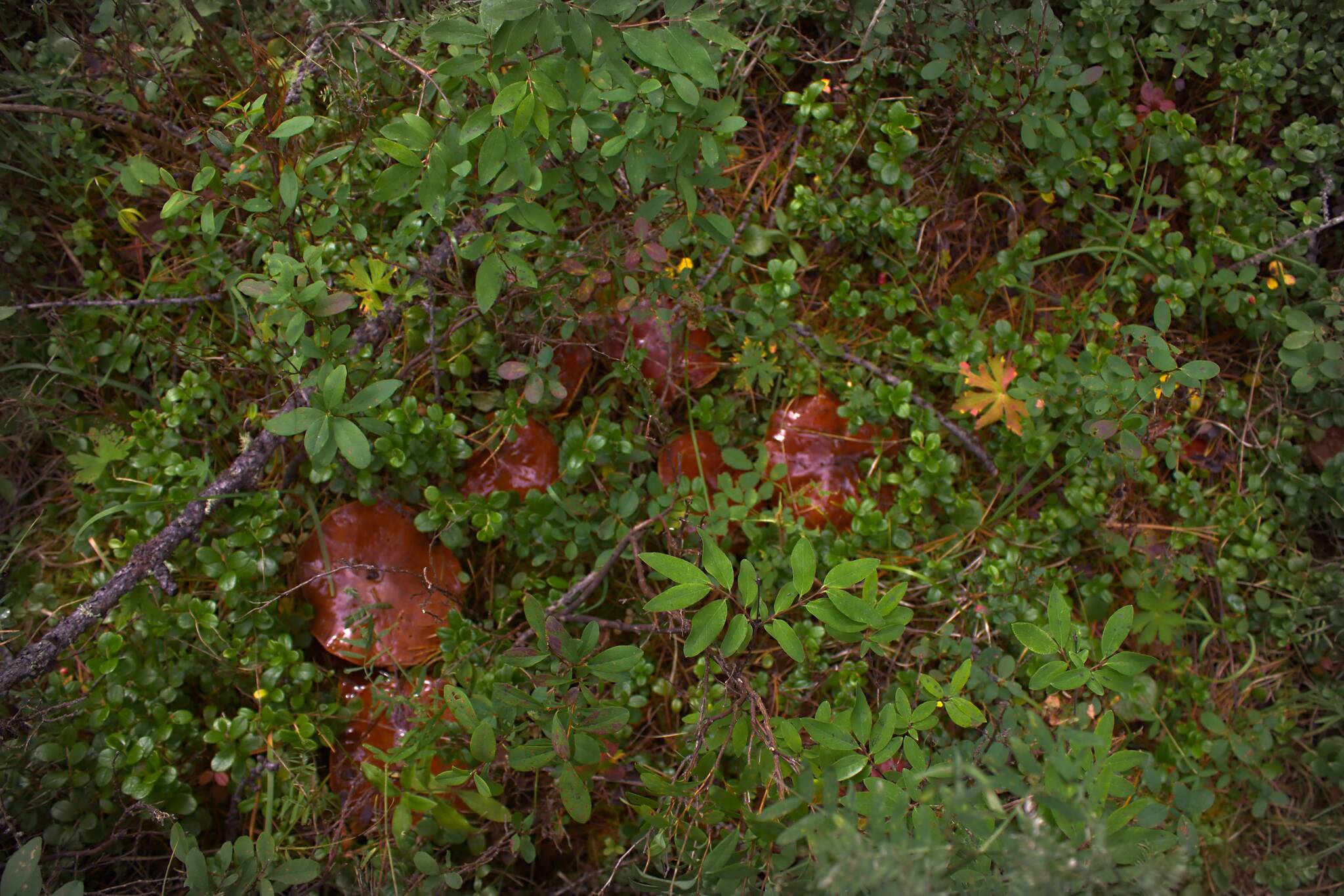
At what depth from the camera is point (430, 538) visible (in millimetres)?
2514

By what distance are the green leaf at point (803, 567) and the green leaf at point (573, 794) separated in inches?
25.0

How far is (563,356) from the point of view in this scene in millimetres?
2623

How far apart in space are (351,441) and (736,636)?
3.27ft

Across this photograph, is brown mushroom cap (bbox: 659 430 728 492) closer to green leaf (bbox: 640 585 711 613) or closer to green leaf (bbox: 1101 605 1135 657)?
green leaf (bbox: 640 585 711 613)

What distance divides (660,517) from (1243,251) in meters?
2.21

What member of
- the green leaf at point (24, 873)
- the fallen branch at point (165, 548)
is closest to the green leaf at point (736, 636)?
the fallen branch at point (165, 548)

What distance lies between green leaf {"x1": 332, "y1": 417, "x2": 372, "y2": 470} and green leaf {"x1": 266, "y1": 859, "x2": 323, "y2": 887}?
932mm

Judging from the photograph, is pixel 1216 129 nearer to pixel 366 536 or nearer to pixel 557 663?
pixel 557 663

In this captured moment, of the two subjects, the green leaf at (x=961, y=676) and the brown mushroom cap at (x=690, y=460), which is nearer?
the green leaf at (x=961, y=676)

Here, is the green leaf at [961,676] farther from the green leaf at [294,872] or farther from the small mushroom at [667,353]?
the green leaf at [294,872]

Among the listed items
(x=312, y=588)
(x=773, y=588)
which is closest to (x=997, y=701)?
(x=773, y=588)

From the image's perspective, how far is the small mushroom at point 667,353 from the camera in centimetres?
263

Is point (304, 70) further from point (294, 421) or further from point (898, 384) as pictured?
point (898, 384)

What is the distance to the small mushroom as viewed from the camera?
2629 millimetres
